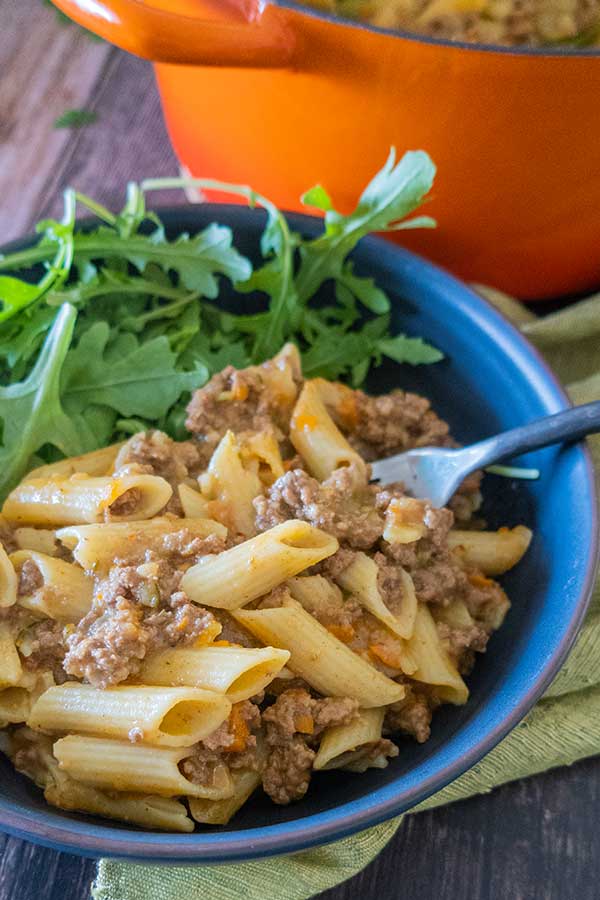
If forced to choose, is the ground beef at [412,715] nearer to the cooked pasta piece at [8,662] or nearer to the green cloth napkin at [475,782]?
the green cloth napkin at [475,782]

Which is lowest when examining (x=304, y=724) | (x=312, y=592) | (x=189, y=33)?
(x=304, y=724)

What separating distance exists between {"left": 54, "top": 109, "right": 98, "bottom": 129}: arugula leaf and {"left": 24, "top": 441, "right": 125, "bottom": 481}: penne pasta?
1.42m

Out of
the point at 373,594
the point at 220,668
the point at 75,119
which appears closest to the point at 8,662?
the point at 220,668

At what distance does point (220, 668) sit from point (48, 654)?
0.94ft

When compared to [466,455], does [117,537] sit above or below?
below

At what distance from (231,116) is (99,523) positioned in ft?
2.98

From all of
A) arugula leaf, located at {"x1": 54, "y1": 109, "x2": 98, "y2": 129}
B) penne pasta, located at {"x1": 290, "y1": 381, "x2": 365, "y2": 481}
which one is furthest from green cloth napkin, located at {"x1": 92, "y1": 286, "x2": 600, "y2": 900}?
arugula leaf, located at {"x1": 54, "y1": 109, "x2": 98, "y2": 129}

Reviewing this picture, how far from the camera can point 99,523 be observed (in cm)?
155

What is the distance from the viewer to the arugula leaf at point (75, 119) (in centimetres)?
278

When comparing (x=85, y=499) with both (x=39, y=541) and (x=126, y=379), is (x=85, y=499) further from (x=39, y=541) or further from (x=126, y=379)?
(x=126, y=379)

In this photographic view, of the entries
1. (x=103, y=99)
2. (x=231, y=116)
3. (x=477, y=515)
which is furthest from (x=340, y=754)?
(x=103, y=99)

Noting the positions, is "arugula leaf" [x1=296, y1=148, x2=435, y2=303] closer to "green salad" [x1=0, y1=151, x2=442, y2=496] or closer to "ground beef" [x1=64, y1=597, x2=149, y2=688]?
"green salad" [x1=0, y1=151, x2=442, y2=496]

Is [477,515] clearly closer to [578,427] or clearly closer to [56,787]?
[578,427]

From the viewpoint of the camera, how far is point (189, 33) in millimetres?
1636
